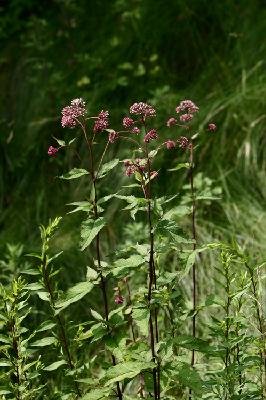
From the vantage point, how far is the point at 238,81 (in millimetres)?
3670

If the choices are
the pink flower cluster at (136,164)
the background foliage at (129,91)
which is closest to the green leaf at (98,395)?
the pink flower cluster at (136,164)

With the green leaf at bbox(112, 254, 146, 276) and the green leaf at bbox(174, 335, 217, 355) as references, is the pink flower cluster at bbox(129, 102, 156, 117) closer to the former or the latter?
the green leaf at bbox(112, 254, 146, 276)

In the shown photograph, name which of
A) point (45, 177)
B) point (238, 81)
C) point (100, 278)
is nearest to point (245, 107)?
point (238, 81)

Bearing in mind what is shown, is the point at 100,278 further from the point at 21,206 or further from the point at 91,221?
the point at 21,206

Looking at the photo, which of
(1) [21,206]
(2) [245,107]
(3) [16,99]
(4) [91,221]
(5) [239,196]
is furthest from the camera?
(3) [16,99]

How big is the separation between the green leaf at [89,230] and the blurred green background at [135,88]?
1.44 metres

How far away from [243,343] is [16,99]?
2.94 metres

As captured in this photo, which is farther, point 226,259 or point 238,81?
point 238,81

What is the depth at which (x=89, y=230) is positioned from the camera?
1.55m

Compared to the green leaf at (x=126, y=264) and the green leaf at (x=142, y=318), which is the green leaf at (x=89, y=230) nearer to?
the green leaf at (x=126, y=264)

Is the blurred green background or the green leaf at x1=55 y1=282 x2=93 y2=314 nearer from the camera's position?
the green leaf at x1=55 y1=282 x2=93 y2=314

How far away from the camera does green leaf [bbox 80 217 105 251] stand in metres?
1.52

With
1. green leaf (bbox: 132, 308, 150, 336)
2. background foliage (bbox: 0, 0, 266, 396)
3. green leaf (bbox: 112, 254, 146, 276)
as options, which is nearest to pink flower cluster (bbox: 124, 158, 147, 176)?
green leaf (bbox: 112, 254, 146, 276)

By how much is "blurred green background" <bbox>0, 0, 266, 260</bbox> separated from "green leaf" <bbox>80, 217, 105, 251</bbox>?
56.8 inches
